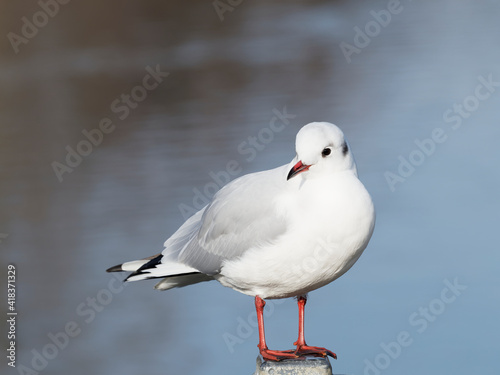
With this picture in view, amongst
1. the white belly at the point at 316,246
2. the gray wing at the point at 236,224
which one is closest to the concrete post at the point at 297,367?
the white belly at the point at 316,246

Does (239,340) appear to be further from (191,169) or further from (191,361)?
(191,169)

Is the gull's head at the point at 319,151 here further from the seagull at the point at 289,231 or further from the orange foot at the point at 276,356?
the orange foot at the point at 276,356

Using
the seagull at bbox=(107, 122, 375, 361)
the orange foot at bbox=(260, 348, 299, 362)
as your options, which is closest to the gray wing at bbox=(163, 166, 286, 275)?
the seagull at bbox=(107, 122, 375, 361)

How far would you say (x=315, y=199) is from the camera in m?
2.71

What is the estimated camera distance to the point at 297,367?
2.68 metres

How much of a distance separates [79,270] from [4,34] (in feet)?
13.6

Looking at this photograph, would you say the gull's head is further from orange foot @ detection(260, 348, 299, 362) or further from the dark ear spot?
orange foot @ detection(260, 348, 299, 362)

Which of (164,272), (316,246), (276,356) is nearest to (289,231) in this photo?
(316,246)

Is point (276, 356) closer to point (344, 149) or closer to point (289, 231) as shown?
point (289, 231)

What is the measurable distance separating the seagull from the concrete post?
7cm

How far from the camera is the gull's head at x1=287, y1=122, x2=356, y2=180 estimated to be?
2.66 meters

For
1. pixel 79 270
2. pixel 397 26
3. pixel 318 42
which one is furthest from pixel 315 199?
pixel 397 26

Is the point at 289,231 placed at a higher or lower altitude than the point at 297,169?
lower

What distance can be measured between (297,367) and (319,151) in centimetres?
57
